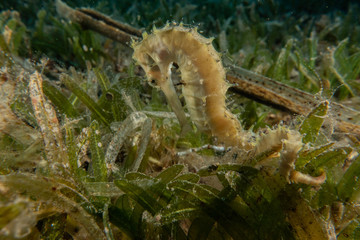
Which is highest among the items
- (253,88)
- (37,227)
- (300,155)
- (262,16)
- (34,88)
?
(262,16)

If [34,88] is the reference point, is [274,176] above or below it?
below

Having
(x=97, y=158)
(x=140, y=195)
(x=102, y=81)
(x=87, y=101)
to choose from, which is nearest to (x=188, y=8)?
(x=102, y=81)

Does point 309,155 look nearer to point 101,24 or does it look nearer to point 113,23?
point 113,23

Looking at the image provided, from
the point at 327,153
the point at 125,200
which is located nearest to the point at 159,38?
the point at 125,200

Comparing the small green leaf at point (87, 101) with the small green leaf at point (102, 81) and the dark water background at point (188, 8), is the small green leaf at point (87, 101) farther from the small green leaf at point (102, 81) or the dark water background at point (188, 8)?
the dark water background at point (188, 8)

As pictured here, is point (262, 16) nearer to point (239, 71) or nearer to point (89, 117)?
point (239, 71)

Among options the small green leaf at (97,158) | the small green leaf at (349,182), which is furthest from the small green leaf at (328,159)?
the small green leaf at (97,158)

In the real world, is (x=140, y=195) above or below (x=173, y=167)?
below
